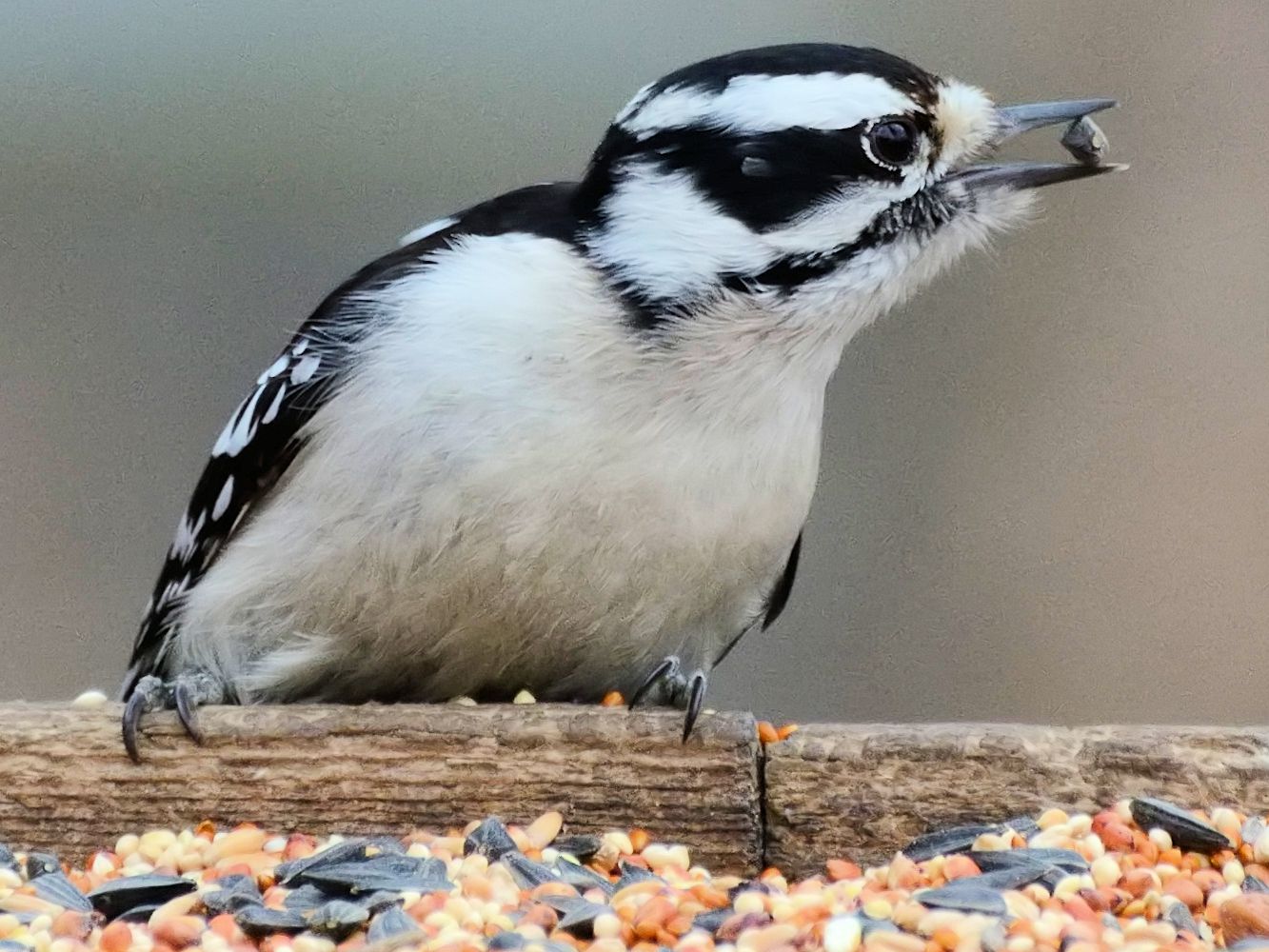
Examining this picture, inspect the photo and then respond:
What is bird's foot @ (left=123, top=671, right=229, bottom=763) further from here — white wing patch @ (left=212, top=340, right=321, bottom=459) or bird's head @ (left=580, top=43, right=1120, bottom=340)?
bird's head @ (left=580, top=43, right=1120, bottom=340)

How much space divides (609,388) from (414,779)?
0.66 m

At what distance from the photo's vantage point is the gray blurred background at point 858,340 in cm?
427

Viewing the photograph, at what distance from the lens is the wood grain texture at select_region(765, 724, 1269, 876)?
232 cm

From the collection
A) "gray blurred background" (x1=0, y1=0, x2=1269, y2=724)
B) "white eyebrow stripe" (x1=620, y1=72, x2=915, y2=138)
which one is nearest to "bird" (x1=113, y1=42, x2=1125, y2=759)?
"white eyebrow stripe" (x1=620, y1=72, x2=915, y2=138)

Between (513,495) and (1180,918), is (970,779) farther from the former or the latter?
(513,495)

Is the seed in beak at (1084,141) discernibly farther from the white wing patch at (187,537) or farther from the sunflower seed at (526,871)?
the white wing patch at (187,537)

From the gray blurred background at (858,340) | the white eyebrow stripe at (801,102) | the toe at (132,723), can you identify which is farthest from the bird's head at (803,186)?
the gray blurred background at (858,340)

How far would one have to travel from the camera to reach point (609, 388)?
2.67m

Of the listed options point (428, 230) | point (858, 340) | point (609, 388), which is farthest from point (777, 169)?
point (858, 340)

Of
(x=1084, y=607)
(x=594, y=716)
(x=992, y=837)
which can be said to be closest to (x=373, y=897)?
(x=594, y=716)

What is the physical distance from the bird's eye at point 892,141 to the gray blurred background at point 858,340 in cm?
150

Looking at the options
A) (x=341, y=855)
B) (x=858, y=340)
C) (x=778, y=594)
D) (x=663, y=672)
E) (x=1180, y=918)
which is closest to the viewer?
(x=1180, y=918)

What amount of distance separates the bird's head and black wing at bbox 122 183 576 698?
0.19 m

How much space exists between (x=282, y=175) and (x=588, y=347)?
190cm
